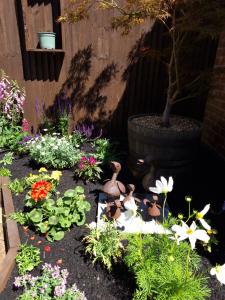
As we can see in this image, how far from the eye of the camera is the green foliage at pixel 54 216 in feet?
7.40

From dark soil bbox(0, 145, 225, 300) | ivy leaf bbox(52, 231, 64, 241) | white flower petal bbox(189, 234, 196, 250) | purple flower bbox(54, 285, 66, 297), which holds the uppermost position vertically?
white flower petal bbox(189, 234, 196, 250)

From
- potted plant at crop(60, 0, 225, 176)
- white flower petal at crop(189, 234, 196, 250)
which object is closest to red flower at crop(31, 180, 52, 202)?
potted plant at crop(60, 0, 225, 176)

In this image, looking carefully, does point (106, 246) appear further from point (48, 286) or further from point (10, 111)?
point (10, 111)

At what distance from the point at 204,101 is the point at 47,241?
3.42 meters

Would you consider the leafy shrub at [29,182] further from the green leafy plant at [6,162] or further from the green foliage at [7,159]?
the green foliage at [7,159]

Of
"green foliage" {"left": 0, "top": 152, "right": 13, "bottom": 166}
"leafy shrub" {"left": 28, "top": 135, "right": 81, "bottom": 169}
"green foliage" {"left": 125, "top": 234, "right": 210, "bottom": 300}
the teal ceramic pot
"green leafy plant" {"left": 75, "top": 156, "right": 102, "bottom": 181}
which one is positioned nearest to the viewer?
"green foliage" {"left": 125, "top": 234, "right": 210, "bottom": 300}

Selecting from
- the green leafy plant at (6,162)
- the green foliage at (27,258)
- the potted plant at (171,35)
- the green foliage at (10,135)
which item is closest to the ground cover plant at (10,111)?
the green foliage at (10,135)

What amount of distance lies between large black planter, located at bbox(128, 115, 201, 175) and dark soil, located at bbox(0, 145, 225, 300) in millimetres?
266

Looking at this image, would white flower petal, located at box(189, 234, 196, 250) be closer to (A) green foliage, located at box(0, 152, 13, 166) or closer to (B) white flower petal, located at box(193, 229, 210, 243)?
(B) white flower petal, located at box(193, 229, 210, 243)

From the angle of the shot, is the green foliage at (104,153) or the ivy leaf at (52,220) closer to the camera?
the ivy leaf at (52,220)

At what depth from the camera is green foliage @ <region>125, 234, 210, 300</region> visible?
4.98 ft

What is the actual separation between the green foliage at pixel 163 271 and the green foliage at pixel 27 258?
0.75 meters

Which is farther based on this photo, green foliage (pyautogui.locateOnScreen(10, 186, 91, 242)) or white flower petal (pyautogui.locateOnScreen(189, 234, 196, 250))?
green foliage (pyautogui.locateOnScreen(10, 186, 91, 242))

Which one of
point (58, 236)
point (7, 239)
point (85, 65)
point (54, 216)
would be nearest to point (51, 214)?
point (54, 216)
